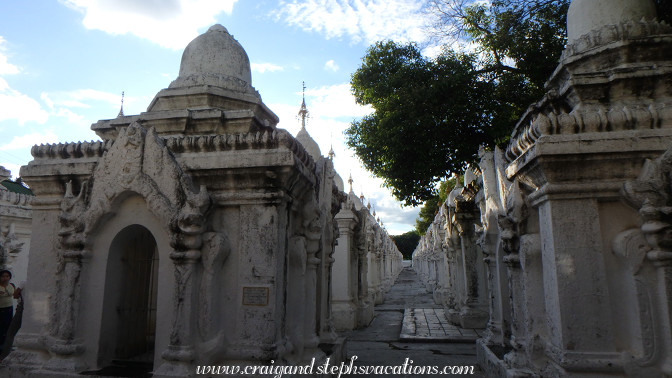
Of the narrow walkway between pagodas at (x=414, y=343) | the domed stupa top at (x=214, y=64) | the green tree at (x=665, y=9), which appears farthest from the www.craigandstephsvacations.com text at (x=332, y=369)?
the green tree at (x=665, y=9)

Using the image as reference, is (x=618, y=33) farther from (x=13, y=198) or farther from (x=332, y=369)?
(x=13, y=198)

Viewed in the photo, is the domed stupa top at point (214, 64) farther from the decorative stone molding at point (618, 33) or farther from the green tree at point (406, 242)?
the green tree at point (406, 242)

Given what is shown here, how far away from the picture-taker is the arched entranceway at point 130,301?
5.38m

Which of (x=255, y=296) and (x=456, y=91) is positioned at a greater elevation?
(x=456, y=91)

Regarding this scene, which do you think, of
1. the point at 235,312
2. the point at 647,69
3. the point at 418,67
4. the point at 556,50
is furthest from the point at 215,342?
the point at 556,50

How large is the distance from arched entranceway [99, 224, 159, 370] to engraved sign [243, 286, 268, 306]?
1.53 metres

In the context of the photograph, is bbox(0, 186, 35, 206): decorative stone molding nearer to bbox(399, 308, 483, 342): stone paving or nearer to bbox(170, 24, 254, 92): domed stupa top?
bbox(170, 24, 254, 92): domed stupa top

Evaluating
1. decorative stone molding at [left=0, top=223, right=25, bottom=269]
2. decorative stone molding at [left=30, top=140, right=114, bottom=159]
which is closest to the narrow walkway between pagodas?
decorative stone molding at [left=30, top=140, right=114, bottom=159]

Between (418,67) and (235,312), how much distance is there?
11.0 metres

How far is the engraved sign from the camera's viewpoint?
16.1 feet

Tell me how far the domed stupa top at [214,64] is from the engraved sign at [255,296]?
12.3 feet

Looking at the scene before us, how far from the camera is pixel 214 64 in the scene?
7406 millimetres

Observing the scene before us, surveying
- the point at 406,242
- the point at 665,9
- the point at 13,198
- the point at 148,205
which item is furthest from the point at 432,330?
the point at 406,242

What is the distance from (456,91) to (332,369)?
9.40m
